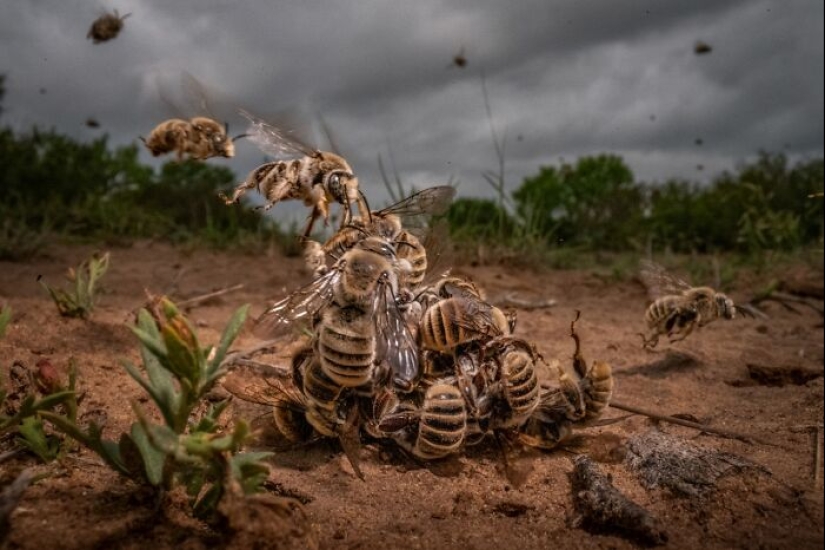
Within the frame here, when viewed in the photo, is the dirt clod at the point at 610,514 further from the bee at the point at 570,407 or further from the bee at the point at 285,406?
the bee at the point at 285,406

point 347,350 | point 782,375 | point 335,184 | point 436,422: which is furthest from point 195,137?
point 782,375

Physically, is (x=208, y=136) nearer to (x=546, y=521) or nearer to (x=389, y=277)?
(x=389, y=277)

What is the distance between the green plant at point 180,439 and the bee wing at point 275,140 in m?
1.62

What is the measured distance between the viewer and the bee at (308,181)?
312 centimetres

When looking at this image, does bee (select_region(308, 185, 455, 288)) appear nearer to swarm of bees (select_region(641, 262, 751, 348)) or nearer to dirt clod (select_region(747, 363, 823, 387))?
swarm of bees (select_region(641, 262, 751, 348))

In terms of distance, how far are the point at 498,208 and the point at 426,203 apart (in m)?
4.62

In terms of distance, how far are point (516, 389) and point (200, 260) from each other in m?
5.54

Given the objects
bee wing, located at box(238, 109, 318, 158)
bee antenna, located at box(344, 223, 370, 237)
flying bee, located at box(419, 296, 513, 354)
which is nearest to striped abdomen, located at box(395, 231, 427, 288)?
bee antenna, located at box(344, 223, 370, 237)

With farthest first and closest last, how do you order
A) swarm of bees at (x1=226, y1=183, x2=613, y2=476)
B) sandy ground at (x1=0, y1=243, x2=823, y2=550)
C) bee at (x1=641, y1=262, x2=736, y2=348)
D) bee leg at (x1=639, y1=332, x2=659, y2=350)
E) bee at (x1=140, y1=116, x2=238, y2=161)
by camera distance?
1. bee at (x1=140, y1=116, x2=238, y2=161)
2. bee leg at (x1=639, y1=332, x2=659, y2=350)
3. bee at (x1=641, y1=262, x2=736, y2=348)
4. swarm of bees at (x1=226, y1=183, x2=613, y2=476)
5. sandy ground at (x1=0, y1=243, x2=823, y2=550)

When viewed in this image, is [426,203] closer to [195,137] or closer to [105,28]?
[195,137]

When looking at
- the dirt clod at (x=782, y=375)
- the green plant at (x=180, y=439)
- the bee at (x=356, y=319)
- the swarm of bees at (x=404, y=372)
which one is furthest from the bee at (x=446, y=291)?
the dirt clod at (x=782, y=375)

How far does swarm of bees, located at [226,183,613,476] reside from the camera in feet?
7.52

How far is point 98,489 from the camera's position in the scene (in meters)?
1.91

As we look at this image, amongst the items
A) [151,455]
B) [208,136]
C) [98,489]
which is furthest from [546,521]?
[208,136]
